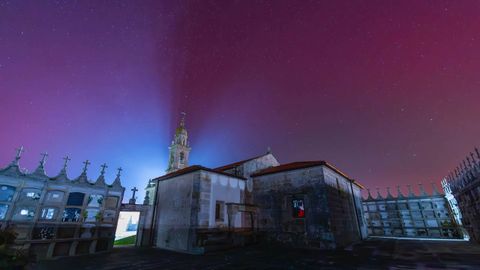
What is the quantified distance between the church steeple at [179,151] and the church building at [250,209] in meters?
18.8

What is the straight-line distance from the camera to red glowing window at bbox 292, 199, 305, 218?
15.3m

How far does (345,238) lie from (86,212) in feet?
62.3

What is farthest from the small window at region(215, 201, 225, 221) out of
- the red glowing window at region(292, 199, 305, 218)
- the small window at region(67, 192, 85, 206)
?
the small window at region(67, 192, 85, 206)

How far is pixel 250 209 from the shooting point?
55.8ft

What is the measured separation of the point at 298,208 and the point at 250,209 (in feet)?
13.3

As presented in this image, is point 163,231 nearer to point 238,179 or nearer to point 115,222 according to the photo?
point 115,222

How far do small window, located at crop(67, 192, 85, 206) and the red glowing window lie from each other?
50.8 feet

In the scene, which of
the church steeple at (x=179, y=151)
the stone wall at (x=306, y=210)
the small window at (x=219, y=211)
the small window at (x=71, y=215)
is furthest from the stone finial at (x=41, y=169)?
the church steeple at (x=179, y=151)

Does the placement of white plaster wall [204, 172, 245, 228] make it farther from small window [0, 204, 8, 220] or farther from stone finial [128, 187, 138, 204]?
small window [0, 204, 8, 220]

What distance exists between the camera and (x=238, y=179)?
718 inches

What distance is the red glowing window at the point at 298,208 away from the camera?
15.3 meters

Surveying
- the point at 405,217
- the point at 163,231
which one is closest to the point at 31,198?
the point at 163,231

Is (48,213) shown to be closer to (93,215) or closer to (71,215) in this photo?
(71,215)

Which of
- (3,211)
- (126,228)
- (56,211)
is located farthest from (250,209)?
(126,228)
